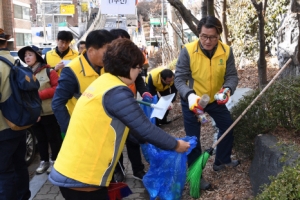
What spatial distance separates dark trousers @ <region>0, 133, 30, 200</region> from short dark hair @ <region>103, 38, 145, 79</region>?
1.60 meters

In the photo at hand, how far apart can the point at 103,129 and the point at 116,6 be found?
6.73 metres

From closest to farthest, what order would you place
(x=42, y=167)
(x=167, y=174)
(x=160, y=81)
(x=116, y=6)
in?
1. (x=167, y=174)
2. (x=42, y=167)
3. (x=160, y=81)
4. (x=116, y=6)

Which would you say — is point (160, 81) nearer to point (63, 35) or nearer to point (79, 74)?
point (63, 35)

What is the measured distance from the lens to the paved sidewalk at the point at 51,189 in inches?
176

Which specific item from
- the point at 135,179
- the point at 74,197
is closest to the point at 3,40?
the point at 74,197

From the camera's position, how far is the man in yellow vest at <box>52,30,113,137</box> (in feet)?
11.6

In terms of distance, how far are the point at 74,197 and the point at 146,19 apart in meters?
54.8

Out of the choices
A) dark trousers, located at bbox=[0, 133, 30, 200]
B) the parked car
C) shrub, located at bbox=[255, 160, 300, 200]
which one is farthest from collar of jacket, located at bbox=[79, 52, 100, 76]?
the parked car

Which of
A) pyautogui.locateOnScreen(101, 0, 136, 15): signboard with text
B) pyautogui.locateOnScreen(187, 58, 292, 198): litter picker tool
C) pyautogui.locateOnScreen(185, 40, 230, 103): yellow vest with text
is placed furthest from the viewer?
pyautogui.locateOnScreen(101, 0, 136, 15): signboard with text

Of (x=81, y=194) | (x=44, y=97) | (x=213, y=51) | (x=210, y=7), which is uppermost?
(x=210, y=7)

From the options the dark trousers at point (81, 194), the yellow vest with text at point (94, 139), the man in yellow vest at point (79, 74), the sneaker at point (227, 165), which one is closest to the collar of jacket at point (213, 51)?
the man in yellow vest at point (79, 74)

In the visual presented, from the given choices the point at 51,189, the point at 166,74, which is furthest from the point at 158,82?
the point at 51,189

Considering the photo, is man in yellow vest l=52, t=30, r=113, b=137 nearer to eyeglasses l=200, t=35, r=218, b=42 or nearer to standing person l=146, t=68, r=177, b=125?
eyeglasses l=200, t=35, r=218, b=42

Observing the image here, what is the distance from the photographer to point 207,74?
158 inches
